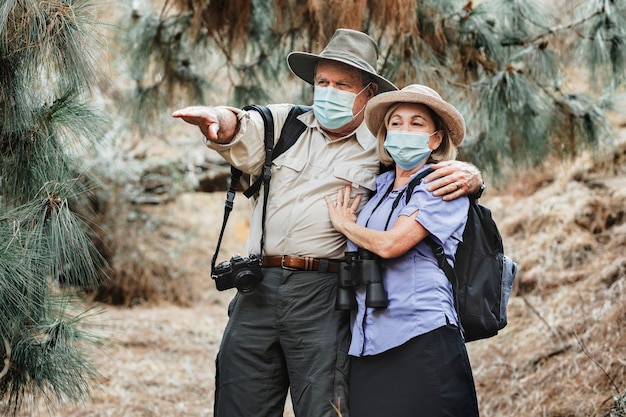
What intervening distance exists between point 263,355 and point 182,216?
7002 millimetres

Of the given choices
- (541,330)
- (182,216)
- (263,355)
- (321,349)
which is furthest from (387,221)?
(182,216)

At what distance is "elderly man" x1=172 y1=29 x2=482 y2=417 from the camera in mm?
2328

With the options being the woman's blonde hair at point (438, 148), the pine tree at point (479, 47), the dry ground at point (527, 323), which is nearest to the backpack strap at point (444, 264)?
the woman's blonde hair at point (438, 148)

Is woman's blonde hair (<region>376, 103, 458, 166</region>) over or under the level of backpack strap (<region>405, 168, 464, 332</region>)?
over

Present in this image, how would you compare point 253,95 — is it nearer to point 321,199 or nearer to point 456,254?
point 321,199

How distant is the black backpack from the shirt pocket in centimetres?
24

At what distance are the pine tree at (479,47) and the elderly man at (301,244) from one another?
88cm

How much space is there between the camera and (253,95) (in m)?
4.55

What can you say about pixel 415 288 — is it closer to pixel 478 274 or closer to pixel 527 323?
pixel 478 274

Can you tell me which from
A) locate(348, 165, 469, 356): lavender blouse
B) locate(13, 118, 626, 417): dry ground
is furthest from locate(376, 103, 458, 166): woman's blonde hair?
locate(13, 118, 626, 417): dry ground

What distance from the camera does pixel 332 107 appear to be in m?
2.52

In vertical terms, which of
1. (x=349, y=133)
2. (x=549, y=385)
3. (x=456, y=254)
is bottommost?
(x=549, y=385)

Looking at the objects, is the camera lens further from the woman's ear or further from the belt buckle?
the woman's ear

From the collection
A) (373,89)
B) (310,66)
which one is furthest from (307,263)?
(310,66)
